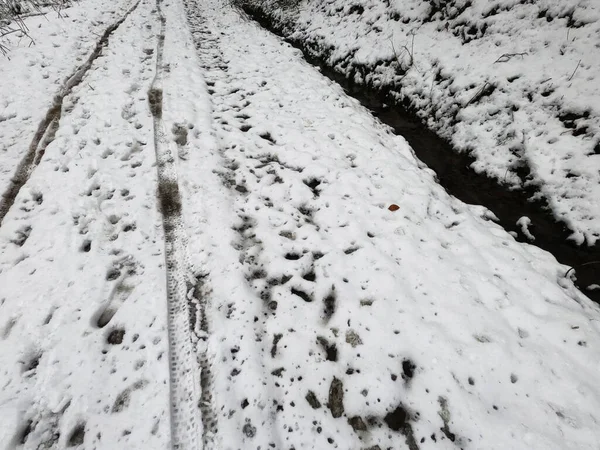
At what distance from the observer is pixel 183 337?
2424 millimetres

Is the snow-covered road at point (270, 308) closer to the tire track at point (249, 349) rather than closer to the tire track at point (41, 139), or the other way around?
the tire track at point (249, 349)

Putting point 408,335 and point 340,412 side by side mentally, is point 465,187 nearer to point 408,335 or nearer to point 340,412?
point 408,335

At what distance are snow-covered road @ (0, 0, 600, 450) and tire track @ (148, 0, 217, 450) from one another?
14 mm

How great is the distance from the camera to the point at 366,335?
2475 mm

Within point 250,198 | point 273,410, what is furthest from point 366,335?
point 250,198

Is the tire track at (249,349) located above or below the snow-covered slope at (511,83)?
below

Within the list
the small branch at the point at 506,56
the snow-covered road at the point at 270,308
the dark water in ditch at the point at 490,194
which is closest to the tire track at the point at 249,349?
the snow-covered road at the point at 270,308

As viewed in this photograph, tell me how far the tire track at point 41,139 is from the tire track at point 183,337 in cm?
170

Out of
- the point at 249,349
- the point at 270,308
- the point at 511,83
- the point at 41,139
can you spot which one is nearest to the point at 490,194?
the point at 511,83

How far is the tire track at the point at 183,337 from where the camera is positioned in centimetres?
199

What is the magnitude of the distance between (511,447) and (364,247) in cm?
187

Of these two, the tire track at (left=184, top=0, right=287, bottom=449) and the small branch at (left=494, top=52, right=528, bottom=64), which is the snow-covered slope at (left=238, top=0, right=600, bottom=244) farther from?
the tire track at (left=184, top=0, right=287, bottom=449)

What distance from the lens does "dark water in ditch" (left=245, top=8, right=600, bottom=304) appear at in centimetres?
322

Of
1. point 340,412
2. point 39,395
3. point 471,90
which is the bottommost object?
point 340,412
